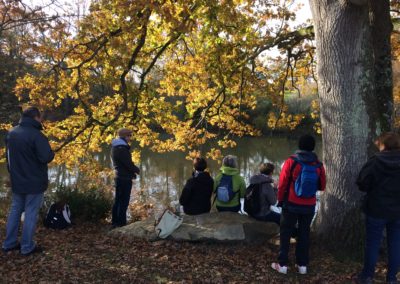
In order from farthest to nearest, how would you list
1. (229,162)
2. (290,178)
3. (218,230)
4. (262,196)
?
(229,162)
(262,196)
(218,230)
(290,178)

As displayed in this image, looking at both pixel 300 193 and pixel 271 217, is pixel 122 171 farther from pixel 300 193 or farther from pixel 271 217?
pixel 300 193

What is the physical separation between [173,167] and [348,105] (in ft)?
54.0

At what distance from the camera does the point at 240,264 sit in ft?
15.2

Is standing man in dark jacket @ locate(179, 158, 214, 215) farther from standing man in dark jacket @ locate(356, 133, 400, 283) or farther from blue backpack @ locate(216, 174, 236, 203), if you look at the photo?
standing man in dark jacket @ locate(356, 133, 400, 283)

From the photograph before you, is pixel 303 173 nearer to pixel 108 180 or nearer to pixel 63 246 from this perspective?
pixel 63 246

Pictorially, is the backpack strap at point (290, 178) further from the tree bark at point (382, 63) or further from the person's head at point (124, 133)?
the person's head at point (124, 133)

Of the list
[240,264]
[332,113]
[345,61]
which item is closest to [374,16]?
[345,61]

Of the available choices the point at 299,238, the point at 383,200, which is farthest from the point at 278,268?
the point at 383,200

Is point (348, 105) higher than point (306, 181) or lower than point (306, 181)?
higher

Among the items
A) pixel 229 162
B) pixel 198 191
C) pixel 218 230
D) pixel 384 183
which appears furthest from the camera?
pixel 198 191

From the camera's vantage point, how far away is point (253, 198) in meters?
5.55

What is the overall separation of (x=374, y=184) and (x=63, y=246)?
3.98 metres

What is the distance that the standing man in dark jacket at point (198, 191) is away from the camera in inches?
227

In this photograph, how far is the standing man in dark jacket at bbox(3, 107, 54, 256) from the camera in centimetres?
463
